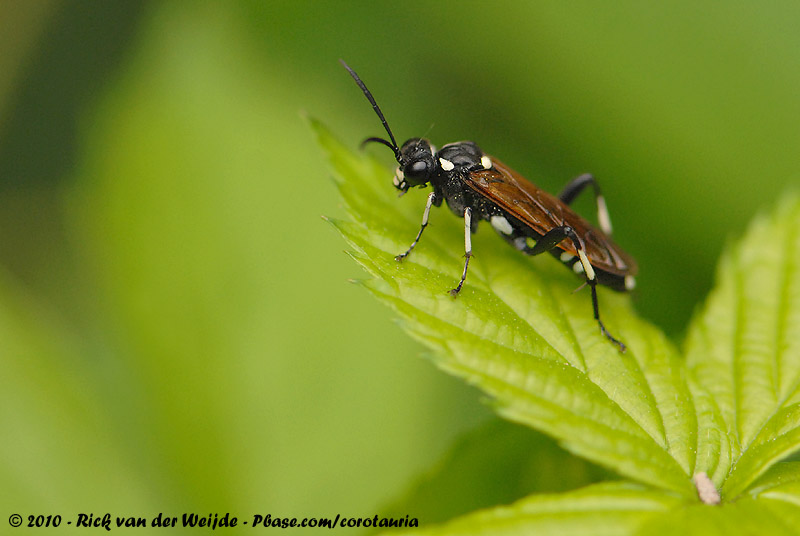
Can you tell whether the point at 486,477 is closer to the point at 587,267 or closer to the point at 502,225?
the point at 587,267

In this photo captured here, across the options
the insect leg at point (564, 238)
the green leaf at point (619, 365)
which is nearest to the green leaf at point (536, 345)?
the green leaf at point (619, 365)

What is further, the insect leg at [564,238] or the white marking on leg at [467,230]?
the insect leg at [564,238]

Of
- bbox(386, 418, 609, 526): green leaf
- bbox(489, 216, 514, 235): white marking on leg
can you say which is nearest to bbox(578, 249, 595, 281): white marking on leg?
bbox(489, 216, 514, 235): white marking on leg

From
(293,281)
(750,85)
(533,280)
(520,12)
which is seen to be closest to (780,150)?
(750,85)

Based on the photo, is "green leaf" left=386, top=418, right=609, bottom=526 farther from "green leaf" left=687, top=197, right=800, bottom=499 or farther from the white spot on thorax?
the white spot on thorax

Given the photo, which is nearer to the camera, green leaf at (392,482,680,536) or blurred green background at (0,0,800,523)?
green leaf at (392,482,680,536)

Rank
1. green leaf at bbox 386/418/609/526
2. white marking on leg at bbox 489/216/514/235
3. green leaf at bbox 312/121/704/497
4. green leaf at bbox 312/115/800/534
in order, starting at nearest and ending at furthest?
green leaf at bbox 312/115/800/534 < green leaf at bbox 312/121/704/497 < green leaf at bbox 386/418/609/526 < white marking on leg at bbox 489/216/514/235

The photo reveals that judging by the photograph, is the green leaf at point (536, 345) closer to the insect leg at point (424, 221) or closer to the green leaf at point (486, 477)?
the insect leg at point (424, 221)
